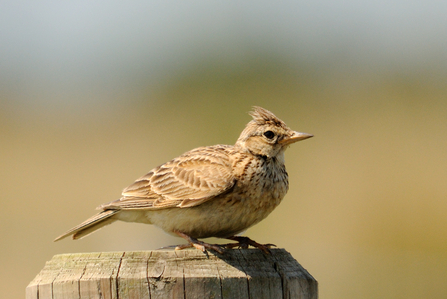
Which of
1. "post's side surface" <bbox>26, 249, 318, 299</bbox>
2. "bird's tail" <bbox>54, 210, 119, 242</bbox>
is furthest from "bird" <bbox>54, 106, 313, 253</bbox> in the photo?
"post's side surface" <bbox>26, 249, 318, 299</bbox>

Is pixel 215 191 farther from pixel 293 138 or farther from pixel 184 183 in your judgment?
pixel 293 138

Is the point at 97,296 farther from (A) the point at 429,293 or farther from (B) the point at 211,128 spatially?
(B) the point at 211,128

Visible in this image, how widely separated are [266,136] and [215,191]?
2.78 feet

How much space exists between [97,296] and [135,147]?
15.8 meters

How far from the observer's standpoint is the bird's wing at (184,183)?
16.8ft

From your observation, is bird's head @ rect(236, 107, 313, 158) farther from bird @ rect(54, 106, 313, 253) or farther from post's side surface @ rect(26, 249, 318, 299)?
post's side surface @ rect(26, 249, 318, 299)

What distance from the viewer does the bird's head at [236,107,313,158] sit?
555cm

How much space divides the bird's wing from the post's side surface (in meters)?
1.59

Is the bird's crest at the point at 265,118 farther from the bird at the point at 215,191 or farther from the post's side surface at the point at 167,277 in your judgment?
the post's side surface at the point at 167,277

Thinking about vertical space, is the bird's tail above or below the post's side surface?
below

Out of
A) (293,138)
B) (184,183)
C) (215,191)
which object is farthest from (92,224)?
(293,138)

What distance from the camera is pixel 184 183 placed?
5438mm

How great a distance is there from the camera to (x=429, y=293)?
915cm

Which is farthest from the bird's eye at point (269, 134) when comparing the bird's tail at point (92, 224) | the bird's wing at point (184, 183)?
the bird's tail at point (92, 224)
